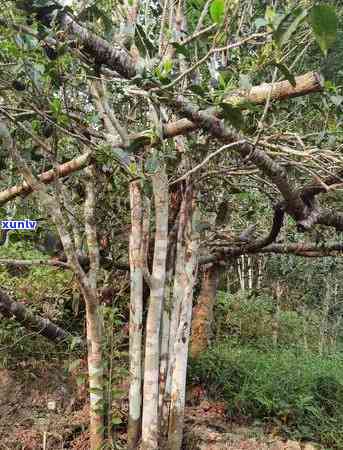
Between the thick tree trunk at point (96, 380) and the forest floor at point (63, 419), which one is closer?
the thick tree trunk at point (96, 380)

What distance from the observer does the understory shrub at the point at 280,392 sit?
11.8ft

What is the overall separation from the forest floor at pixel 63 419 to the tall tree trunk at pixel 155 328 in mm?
210

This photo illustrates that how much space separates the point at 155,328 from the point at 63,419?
1135mm

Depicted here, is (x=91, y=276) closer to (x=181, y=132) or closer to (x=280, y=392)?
(x=181, y=132)

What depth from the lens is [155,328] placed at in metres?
2.82

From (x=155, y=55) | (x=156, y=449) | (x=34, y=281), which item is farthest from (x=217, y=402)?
(x=155, y=55)

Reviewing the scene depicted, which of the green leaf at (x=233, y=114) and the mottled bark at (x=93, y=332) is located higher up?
the green leaf at (x=233, y=114)

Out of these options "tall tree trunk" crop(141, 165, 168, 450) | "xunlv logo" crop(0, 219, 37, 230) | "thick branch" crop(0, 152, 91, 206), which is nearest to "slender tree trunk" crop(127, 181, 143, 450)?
"tall tree trunk" crop(141, 165, 168, 450)

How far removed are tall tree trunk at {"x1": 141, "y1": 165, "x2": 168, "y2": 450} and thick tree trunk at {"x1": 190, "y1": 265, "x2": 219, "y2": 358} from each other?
6.00 ft

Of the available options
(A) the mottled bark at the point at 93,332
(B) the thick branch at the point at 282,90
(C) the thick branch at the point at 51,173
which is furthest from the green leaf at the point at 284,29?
(A) the mottled bark at the point at 93,332

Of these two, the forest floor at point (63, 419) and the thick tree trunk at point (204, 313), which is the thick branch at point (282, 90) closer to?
the forest floor at point (63, 419)

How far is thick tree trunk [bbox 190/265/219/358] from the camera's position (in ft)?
15.4

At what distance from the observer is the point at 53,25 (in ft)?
4.92

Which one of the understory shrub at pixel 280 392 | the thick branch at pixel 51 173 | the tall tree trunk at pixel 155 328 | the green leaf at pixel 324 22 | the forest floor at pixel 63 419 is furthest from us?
the understory shrub at pixel 280 392
